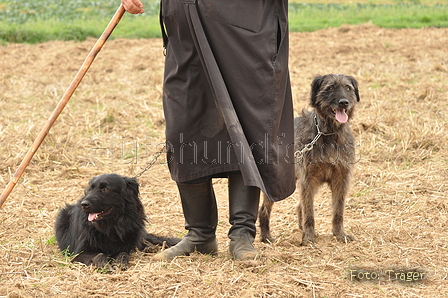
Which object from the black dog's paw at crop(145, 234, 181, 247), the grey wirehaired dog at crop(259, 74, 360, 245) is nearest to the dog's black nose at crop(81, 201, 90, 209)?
the black dog's paw at crop(145, 234, 181, 247)

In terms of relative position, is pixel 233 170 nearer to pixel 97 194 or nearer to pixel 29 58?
pixel 97 194

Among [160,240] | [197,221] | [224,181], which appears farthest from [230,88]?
[224,181]

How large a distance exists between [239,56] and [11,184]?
6.39 feet

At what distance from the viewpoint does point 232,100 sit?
3.75 m

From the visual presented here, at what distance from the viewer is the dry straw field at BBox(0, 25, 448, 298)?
140 inches

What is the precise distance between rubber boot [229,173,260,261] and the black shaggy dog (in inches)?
37.0

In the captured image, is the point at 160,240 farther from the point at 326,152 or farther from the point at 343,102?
the point at 343,102

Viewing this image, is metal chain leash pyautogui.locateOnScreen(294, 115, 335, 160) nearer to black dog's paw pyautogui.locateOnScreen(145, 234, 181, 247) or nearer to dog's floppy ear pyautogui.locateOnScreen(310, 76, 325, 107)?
dog's floppy ear pyautogui.locateOnScreen(310, 76, 325, 107)

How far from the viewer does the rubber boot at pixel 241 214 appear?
3.89 metres

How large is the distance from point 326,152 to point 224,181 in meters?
2.12

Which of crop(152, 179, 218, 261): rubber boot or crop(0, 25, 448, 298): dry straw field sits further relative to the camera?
crop(152, 179, 218, 261): rubber boot

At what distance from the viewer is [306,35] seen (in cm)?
1641

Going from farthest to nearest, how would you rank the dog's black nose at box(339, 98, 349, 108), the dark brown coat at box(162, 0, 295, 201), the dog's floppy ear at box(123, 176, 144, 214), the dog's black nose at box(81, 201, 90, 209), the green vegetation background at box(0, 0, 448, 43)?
the green vegetation background at box(0, 0, 448, 43) → the dog's black nose at box(339, 98, 349, 108) → the dog's floppy ear at box(123, 176, 144, 214) → the dog's black nose at box(81, 201, 90, 209) → the dark brown coat at box(162, 0, 295, 201)

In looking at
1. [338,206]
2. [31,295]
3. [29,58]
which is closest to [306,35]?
[29,58]
